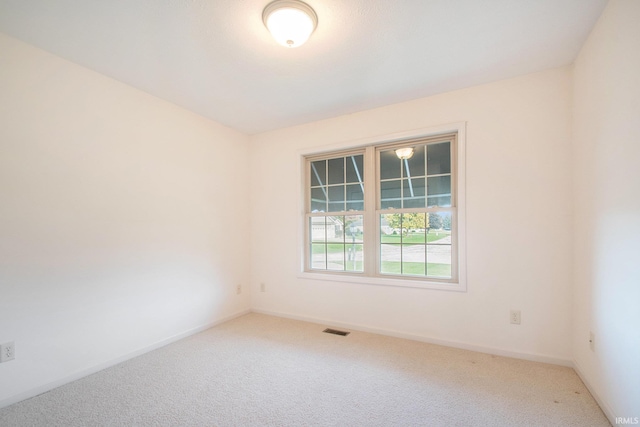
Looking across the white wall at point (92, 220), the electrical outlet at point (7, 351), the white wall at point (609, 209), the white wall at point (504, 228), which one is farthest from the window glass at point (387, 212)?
the electrical outlet at point (7, 351)

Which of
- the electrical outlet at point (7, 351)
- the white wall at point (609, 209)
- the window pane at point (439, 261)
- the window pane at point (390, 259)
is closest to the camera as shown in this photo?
the white wall at point (609, 209)

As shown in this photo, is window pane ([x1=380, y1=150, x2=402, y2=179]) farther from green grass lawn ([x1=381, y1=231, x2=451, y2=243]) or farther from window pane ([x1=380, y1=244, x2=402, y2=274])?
window pane ([x1=380, y1=244, x2=402, y2=274])

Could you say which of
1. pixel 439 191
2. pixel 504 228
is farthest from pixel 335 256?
pixel 504 228

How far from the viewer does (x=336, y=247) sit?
143 inches

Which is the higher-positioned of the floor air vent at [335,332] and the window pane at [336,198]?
the window pane at [336,198]

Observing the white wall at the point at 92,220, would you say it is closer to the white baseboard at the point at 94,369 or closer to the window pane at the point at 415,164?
the white baseboard at the point at 94,369

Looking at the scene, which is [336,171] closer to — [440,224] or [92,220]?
[440,224]

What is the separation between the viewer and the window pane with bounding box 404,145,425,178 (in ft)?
10.2

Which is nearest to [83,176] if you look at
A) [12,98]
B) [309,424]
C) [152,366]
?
[12,98]

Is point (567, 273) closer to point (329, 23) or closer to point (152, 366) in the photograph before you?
point (329, 23)

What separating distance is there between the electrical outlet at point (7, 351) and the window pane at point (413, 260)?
3.35 m

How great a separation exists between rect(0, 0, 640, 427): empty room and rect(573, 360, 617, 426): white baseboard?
0.02 metres

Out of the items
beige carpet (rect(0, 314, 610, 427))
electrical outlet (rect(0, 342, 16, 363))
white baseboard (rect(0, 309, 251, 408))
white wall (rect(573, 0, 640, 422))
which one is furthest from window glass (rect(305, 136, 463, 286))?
electrical outlet (rect(0, 342, 16, 363))

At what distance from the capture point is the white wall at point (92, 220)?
200 cm
